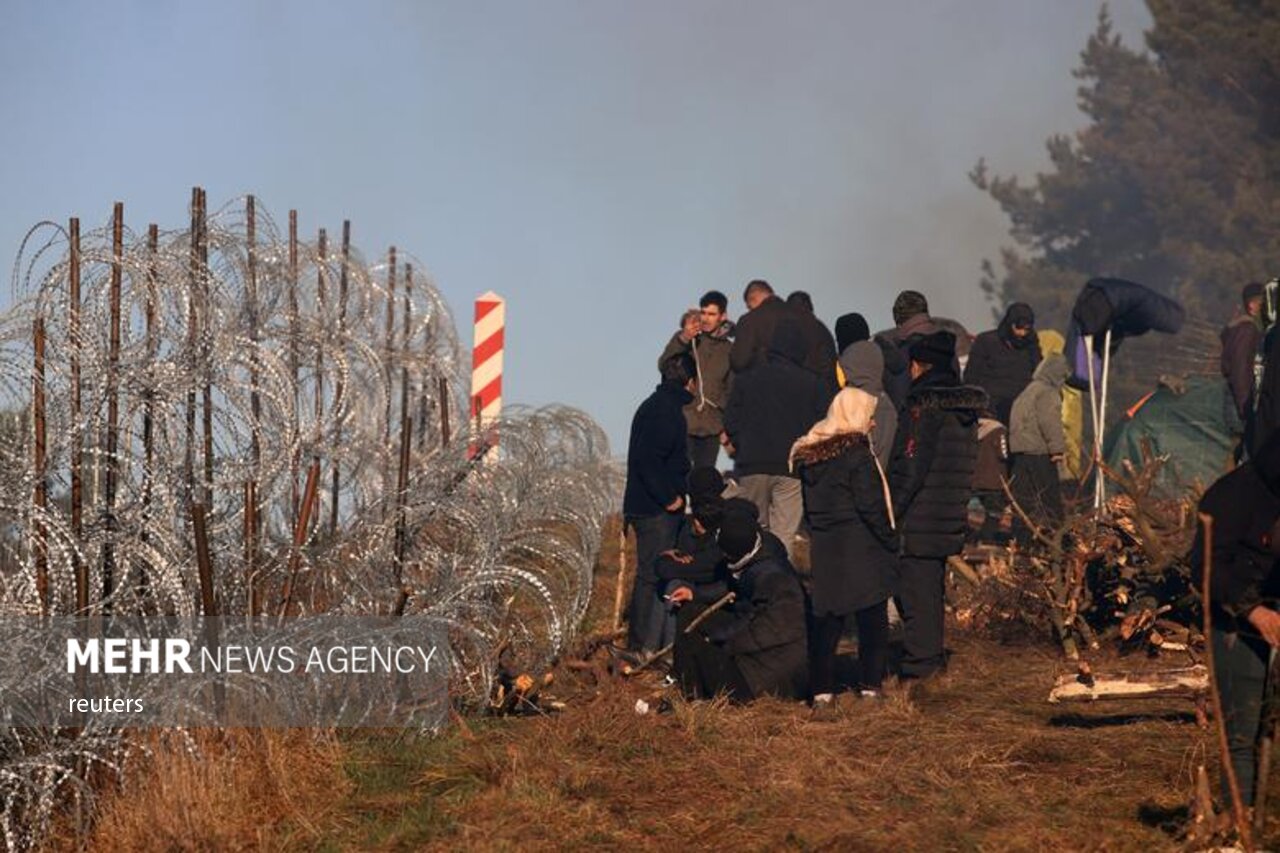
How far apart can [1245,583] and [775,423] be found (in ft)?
16.8

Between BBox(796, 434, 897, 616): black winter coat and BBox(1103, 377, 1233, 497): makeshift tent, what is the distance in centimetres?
810

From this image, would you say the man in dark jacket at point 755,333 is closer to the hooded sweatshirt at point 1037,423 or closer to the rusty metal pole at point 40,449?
the hooded sweatshirt at point 1037,423

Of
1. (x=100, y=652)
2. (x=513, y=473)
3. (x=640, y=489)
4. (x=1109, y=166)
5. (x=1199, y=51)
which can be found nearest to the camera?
(x=100, y=652)

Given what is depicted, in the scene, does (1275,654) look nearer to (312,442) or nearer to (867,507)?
(867,507)

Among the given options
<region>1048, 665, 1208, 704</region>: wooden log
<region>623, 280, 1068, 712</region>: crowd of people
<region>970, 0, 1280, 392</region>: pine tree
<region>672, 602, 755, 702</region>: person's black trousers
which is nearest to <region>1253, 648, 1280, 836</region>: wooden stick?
<region>1048, 665, 1208, 704</region>: wooden log

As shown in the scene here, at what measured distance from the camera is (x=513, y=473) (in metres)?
12.4

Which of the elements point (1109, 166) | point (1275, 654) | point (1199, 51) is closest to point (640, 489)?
point (1275, 654)

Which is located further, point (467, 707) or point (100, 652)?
point (467, 707)

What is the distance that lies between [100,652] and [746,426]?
4.22m

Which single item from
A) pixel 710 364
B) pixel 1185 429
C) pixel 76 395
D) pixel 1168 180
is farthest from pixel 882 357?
pixel 1168 180

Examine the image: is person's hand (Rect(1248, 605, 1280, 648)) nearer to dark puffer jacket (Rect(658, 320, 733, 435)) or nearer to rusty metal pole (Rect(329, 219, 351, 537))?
rusty metal pole (Rect(329, 219, 351, 537))

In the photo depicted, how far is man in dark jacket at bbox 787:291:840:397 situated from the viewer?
11750mm

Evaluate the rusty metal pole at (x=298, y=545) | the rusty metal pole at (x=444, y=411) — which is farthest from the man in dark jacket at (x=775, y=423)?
the rusty metal pole at (x=444, y=411)

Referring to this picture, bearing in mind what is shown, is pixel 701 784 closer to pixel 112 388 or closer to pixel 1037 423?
pixel 112 388
